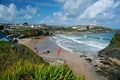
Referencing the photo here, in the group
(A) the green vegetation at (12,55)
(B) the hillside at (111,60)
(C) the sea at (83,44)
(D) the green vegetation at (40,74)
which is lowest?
(C) the sea at (83,44)

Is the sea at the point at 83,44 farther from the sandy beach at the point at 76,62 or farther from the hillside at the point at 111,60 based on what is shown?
the sandy beach at the point at 76,62

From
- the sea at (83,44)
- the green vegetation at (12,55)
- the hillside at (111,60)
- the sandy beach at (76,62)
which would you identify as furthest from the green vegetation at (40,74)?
the sea at (83,44)

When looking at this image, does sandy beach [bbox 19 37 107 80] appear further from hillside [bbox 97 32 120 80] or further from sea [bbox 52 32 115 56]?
sea [bbox 52 32 115 56]

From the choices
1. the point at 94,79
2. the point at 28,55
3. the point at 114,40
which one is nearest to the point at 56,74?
the point at 28,55

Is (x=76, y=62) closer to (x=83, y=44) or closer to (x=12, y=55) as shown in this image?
(x=12, y=55)

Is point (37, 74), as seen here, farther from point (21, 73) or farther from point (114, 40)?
point (114, 40)

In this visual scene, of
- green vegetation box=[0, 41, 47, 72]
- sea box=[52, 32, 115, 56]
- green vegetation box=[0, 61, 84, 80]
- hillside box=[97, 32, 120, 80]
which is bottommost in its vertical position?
sea box=[52, 32, 115, 56]

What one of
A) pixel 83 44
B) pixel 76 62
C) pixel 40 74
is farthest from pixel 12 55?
pixel 83 44

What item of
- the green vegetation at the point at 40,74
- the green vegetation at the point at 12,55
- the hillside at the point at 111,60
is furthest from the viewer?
the hillside at the point at 111,60

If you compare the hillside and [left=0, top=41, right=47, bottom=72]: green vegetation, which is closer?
[left=0, top=41, right=47, bottom=72]: green vegetation

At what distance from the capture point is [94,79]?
23656 mm

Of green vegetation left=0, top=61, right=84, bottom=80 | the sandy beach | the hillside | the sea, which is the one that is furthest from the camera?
the sea

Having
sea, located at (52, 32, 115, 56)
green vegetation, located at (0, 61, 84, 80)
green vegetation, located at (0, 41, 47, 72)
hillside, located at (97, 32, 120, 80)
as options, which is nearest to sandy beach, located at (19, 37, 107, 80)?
hillside, located at (97, 32, 120, 80)

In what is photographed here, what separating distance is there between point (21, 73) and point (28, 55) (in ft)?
34.2
